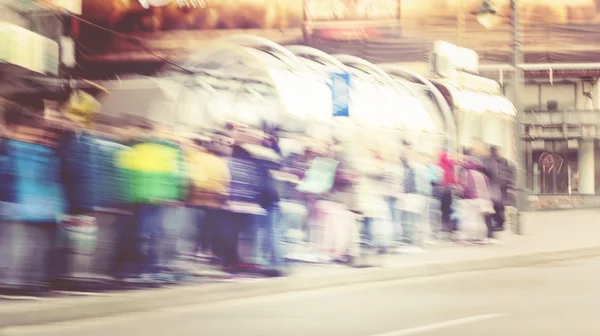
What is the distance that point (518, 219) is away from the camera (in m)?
21.1

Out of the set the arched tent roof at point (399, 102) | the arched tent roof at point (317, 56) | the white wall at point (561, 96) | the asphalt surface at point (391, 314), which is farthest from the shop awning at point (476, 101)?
the white wall at point (561, 96)

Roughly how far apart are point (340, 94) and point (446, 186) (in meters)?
3.49

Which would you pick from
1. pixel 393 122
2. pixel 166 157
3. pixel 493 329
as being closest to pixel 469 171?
pixel 393 122

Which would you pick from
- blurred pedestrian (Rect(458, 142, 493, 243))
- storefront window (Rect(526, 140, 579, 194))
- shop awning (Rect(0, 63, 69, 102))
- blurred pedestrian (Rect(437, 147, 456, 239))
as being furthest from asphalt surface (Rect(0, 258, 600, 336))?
storefront window (Rect(526, 140, 579, 194))

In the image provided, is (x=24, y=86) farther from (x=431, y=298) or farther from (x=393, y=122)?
(x=393, y=122)

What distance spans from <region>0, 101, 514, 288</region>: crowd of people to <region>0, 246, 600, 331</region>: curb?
25.0 inches

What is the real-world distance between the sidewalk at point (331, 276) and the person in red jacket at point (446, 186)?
644 mm

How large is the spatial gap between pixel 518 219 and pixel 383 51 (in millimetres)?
5551

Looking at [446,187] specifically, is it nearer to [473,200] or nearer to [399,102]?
[473,200]

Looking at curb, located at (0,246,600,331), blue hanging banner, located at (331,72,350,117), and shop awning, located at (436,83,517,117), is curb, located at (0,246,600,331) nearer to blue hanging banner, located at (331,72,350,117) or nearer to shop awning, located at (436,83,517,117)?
blue hanging banner, located at (331,72,350,117)

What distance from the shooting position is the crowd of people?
10.3 m

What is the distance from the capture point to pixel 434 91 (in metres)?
20.0

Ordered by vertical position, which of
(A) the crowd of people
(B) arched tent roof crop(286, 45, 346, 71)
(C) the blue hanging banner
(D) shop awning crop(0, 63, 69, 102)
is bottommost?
(A) the crowd of people

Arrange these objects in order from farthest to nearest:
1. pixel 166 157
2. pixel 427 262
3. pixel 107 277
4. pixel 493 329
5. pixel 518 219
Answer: pixel 518 219 → pixel 427 262 → pixel 166 157 → pixel 107 277 → pixel 493 329
